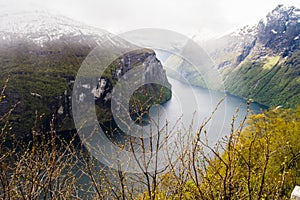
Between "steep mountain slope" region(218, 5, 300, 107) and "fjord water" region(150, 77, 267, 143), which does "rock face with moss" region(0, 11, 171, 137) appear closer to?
"fjord water" region(150, 77, 267, 143)

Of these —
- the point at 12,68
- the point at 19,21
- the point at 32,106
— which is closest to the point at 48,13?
the point at 19,21

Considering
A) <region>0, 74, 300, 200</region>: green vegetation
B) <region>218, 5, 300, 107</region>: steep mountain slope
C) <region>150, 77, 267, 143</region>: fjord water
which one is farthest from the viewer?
<region>218, 5, 300, 107</region>: steep mountain slope

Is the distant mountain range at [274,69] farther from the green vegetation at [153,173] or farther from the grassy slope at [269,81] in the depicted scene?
the green vegetation at [153,173]

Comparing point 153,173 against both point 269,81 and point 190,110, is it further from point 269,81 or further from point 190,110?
point 269,81

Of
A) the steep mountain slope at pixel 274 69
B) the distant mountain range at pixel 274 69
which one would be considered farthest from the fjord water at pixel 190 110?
the steep mountain slope at pixel 274 69

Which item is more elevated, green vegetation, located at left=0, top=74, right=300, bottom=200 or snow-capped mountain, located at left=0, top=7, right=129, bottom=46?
green vegetation, located at left=0, top=74, right=300, bottom=200

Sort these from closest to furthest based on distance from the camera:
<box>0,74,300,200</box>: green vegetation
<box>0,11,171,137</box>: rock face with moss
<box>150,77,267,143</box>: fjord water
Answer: <box>0,74,300,200</box>: green vegetation, <box>150,77,267,143</box>: fjord water, <box>0,11,171,137</box>: rock face with moss

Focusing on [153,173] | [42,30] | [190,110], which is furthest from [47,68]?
[153,173]

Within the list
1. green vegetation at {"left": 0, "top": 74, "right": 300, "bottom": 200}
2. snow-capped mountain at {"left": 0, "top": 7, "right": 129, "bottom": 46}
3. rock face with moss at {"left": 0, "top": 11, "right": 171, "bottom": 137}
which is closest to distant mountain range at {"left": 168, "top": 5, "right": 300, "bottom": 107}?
snow-capped mountain at {"left": 0, "top": 7, "right": 129, "bottom": 46}

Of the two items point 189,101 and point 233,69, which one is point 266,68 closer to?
point 233,69
